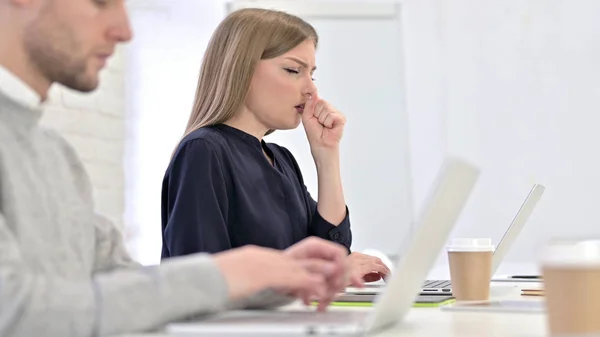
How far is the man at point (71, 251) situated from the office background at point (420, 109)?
1.95m

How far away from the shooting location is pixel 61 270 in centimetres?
88

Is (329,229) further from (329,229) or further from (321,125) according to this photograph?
(321,125)

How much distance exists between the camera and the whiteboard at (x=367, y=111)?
10.7 feet

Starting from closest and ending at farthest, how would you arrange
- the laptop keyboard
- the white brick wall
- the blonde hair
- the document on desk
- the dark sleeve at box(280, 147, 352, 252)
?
the document on desk
the laptop keyboard
the blonde hair
the dark sleeve at box(280, 147, 352, 252)
the white brick wall

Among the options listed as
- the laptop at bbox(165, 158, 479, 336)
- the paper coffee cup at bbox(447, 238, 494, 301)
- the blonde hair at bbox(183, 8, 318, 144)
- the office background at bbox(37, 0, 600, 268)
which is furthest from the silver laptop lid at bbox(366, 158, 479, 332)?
the office background at bbox(37, 0, 600, 268)

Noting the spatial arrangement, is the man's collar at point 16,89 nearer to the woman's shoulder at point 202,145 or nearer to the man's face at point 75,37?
the man's face at point 75,37

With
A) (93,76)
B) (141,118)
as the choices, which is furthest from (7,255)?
(141,118)

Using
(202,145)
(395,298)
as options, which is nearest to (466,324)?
(395,298)

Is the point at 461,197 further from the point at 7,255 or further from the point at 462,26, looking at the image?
the point at 462,26

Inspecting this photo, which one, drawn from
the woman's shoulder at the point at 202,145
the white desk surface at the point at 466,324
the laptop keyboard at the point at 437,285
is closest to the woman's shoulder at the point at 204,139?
the woman's shoulder at the point at 202,145

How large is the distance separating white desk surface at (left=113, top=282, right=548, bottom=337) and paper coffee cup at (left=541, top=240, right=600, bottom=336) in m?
0.08

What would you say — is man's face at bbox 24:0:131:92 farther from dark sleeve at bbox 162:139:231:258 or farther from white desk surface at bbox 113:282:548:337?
dark sleeve at bbox 162:139:231:258

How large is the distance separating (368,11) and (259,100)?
1648 millimetres

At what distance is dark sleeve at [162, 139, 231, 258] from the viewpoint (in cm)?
148
